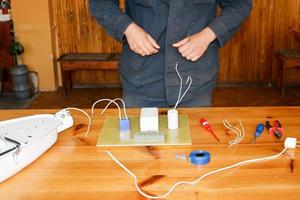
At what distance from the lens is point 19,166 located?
1.08 meters

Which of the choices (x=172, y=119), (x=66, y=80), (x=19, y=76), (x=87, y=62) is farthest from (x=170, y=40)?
(x=66, y=80)

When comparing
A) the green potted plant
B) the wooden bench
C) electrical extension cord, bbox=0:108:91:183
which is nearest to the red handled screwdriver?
electrical extension cord, bbox=0:108:91:183

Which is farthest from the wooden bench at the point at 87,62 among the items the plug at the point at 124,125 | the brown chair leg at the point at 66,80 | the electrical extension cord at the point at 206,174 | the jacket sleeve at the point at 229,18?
the electrical extension cord at the point at 206,174

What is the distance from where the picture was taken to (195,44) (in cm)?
152

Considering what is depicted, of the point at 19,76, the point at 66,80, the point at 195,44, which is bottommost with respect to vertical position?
the point at 66,80

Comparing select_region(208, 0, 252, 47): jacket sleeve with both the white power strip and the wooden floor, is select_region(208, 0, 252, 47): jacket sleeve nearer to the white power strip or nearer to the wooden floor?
the white power strip

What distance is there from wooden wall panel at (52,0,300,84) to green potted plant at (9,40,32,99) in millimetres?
540

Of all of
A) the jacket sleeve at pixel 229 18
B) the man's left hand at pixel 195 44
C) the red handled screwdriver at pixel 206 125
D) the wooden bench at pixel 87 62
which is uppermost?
the jacket sleeve at pixel 229 18

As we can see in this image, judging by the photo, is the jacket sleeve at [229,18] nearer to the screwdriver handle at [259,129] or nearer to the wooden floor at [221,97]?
the screwdriver handle at [259,129]

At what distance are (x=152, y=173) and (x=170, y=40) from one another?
2.28 ft

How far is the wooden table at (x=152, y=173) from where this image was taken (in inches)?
38.6

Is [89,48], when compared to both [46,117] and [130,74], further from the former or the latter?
[46,117]

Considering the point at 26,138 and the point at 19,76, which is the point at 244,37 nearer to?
the point at 19,76

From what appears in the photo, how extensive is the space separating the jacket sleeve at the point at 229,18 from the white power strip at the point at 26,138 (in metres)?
0.63
